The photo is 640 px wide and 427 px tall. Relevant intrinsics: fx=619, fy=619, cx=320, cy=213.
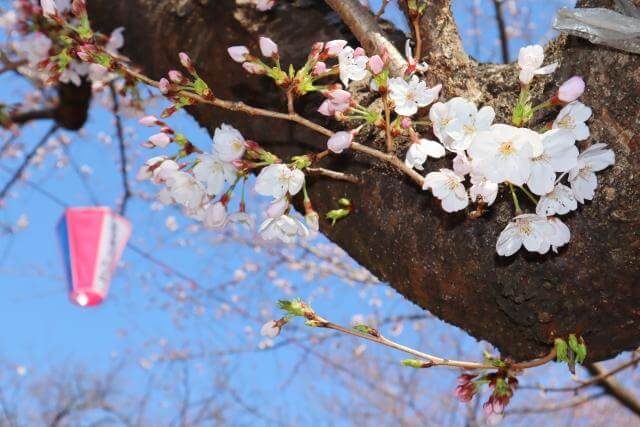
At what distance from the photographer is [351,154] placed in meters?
1.48

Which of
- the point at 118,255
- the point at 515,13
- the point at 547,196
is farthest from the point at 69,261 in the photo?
the point at 515,13

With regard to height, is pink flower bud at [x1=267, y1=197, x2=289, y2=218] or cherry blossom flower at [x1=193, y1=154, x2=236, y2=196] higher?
cherry blossom flower at [x1=193, y1=154, x2=236, y2=196]

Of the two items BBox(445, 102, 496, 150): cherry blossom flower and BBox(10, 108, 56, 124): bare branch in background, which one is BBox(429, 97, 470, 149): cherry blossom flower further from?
BBox(10, 108, 56, 124): bare branch in background

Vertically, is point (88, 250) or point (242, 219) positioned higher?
point (242, 219)

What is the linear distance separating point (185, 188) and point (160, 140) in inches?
4.3

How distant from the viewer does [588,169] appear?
110cm

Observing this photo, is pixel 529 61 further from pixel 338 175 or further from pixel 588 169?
pixel 338 175

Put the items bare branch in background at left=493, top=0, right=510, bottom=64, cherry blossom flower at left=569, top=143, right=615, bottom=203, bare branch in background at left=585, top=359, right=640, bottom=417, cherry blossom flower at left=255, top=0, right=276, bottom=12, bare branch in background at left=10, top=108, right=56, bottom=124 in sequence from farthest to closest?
bare branch in background at left=10, top=108, right=56, bottom=124 < bare branch in background at left=493, top=0, right=510, bottom=64 < bare branch in background at left=585, top=359, right=640, bottom=417 < cherry blossom flower at left=255, top=0, right=276, bottom=12 < cherry blossom flower at left=569, top=143, right=615, bottom=203

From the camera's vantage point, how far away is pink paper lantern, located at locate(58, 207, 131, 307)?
11.3 ft

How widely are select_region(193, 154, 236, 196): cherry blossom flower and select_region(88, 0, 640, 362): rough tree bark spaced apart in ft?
1.13

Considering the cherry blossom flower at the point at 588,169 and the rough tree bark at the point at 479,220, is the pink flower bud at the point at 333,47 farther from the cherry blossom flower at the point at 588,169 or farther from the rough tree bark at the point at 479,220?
the cherry blossom flower at the point at 588,169

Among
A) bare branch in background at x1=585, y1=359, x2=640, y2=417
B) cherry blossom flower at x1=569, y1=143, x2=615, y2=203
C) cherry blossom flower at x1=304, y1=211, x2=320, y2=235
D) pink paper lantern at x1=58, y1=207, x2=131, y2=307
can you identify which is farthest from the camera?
pink paper lantern at x1=58, y1=207, x2=131, y2=307

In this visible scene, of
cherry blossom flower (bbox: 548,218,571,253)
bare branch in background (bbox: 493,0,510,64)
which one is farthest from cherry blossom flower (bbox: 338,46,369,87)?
bare branch in background (bbox: 493,0,510,64)

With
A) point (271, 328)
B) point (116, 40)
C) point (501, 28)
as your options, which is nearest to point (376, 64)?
point (271, 328)
